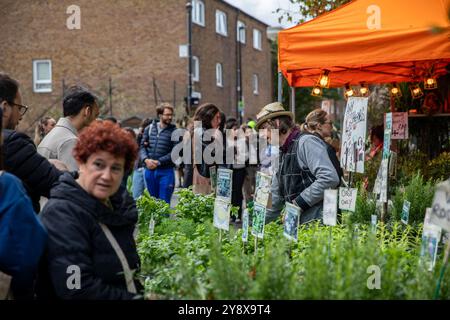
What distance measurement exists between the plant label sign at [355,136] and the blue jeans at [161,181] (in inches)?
185

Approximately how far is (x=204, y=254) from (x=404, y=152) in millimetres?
7101

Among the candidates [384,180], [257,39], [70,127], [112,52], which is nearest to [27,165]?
[70,127]

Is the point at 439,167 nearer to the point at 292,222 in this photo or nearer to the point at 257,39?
the point at 292,222

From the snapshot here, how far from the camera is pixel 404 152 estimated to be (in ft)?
32.9

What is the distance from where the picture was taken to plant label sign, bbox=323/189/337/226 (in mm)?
3361

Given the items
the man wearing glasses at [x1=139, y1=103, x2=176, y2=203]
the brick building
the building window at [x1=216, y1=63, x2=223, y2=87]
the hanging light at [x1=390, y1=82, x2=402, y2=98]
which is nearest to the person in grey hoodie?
the man wearing glasses at [x1=139, y1=103, x2=176, y2=203]

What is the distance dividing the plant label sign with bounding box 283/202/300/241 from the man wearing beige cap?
5.76 ft

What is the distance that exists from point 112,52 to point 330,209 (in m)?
30.0

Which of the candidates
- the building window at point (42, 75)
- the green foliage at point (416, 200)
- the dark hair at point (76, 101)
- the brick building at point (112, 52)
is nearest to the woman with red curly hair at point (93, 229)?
the dark hair at point (76, 101)

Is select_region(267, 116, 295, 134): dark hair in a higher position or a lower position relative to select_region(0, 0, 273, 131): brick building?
lower

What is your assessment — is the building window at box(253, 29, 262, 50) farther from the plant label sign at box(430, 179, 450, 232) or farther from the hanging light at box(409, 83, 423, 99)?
the plant label sign at box(430, 179, 450, 232)

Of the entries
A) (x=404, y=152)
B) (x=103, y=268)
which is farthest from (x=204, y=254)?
(x=404, y=152)

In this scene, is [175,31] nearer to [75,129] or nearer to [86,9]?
[86,9]

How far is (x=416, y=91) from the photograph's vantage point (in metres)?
9.66
